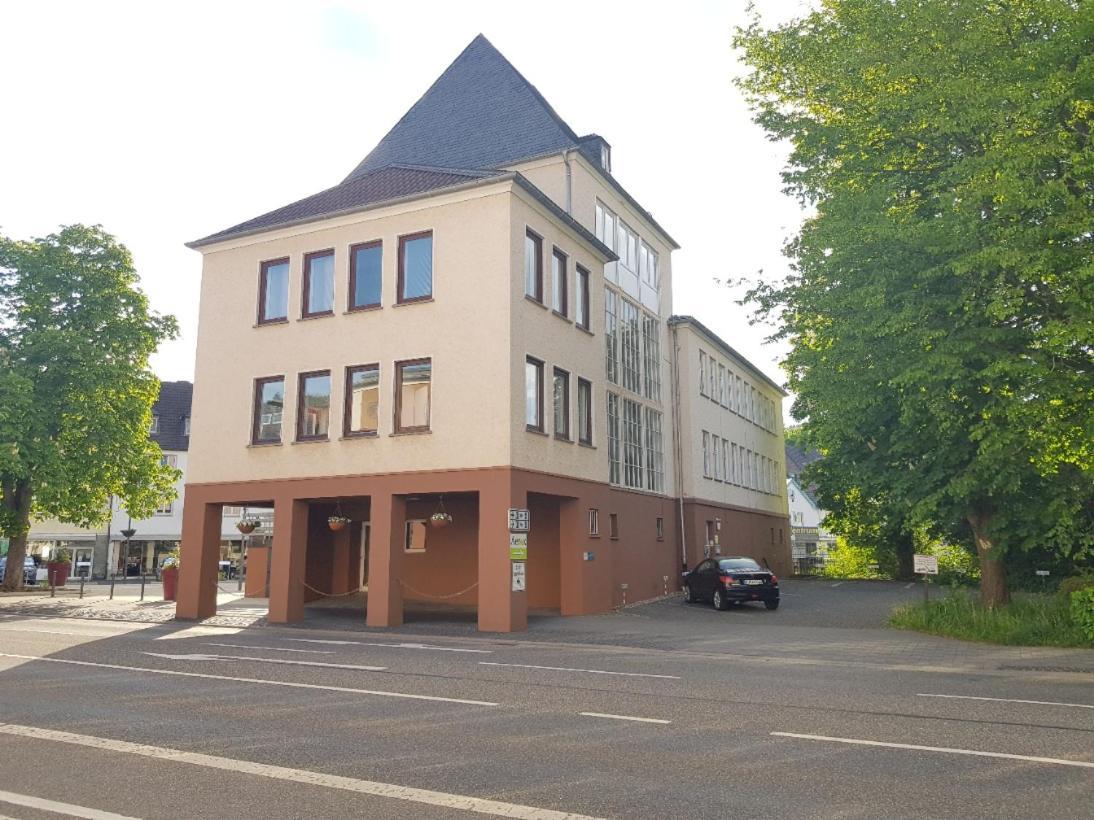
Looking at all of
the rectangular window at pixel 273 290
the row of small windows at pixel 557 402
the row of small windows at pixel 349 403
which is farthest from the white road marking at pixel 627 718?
the rectangular window at pixel 273 290

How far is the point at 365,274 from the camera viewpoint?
23.5 metres

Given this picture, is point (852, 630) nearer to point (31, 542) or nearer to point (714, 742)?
point (714, 742)

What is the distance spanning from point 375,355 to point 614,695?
14062 millimetres

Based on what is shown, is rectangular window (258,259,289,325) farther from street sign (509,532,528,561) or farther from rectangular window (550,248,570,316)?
street sign (509,532,528,561)

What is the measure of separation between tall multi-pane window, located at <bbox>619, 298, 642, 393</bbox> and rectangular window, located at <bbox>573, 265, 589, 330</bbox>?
3974 mm

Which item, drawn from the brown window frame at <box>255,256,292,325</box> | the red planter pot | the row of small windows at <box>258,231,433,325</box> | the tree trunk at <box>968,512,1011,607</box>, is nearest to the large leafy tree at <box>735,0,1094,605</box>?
the tree trunk at <box>968,512,1011,607</box>

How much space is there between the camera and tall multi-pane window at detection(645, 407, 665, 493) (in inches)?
1238

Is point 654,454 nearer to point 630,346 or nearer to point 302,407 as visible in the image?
point 630,346

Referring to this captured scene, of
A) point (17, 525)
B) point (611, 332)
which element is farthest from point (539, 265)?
point (17, 525)

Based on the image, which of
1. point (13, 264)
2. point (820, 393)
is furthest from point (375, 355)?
point (13, 264)

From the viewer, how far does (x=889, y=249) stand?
17516 millimetres

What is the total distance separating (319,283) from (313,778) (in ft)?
63.7

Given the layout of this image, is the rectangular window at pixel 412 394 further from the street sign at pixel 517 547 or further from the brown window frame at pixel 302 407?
the street sign at pixel 517 547

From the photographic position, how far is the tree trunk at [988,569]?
18.7 m
